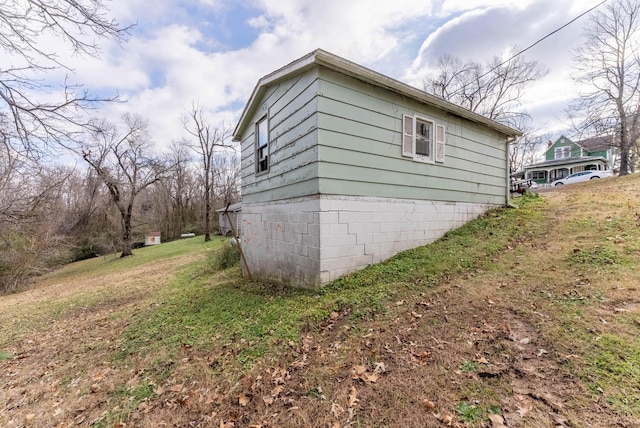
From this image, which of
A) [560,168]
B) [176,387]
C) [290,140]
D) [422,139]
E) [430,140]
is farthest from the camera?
[560,168]

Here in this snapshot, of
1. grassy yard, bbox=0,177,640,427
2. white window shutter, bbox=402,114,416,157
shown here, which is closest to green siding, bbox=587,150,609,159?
grassy yard, bbox=0,177,640,427

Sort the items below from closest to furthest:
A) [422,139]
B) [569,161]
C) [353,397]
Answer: [353,397] < [422,139] < [569,161]

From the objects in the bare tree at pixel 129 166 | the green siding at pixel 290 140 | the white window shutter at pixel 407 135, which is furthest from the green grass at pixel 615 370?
the bare tree at pixel 129 166

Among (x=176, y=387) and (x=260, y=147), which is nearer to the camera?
(x=176, y=387)

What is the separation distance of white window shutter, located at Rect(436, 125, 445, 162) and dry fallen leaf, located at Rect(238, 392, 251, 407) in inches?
233

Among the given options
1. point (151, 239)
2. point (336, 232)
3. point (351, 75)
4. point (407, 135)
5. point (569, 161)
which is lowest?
point (151, 239)

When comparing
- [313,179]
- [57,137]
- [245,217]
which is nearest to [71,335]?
[57,137]

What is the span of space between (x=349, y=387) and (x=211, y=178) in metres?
32.2

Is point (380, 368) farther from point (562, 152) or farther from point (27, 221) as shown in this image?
point (562, 152)

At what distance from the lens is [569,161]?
1104 inches

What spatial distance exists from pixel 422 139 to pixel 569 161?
105 feet

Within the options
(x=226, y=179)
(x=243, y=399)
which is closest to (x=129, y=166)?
(x=226, y=179)

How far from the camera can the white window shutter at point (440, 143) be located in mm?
6449

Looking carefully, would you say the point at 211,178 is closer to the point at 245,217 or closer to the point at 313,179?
the point at 245,217
